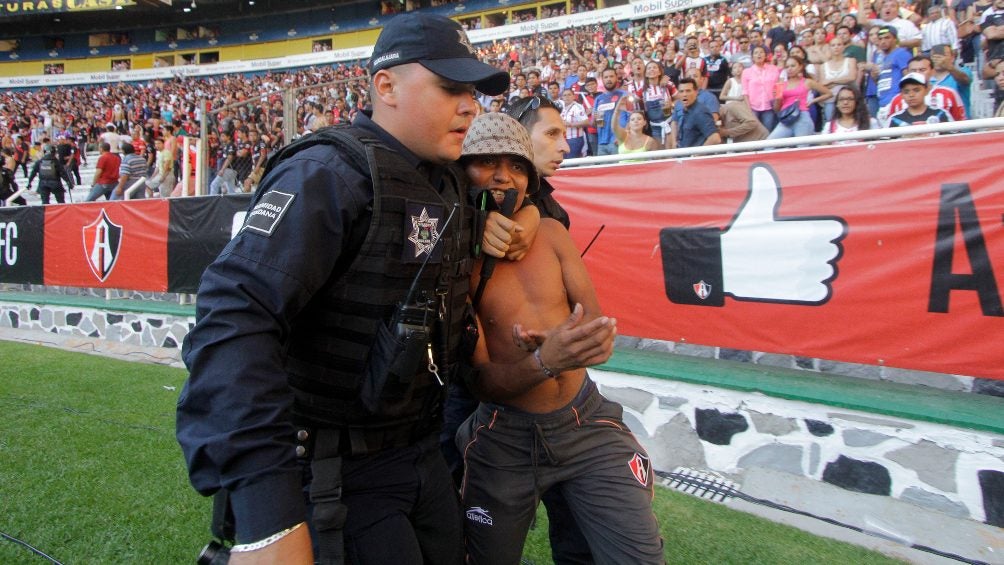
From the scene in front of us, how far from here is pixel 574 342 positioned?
1843 millimetres

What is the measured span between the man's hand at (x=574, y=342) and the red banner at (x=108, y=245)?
7.74 m

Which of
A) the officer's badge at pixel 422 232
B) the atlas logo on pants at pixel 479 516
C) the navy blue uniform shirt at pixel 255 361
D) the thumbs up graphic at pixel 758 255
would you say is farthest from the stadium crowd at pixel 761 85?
the navy blue uniform shirt at pixel 255 361

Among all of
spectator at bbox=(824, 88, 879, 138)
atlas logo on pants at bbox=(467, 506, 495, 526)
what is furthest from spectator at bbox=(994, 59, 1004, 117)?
atlas logo on pants at bbox=(467, 506, 495, 526)

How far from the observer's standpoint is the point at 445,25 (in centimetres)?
171

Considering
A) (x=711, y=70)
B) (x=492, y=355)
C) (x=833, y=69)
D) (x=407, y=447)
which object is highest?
(x=711, y=70)

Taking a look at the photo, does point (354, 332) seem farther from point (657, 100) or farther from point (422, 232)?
point (657, 100)

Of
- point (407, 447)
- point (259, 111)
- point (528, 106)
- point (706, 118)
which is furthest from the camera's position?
point (259, 111)

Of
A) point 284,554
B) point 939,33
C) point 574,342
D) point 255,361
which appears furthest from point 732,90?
point 284,554

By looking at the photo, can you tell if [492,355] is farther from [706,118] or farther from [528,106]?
[706,118]

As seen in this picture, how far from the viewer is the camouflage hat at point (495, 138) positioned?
2178 millimetres

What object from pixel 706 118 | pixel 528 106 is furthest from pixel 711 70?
pixel 528 106

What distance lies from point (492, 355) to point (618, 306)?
2.81m

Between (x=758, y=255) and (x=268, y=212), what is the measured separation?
3.60m

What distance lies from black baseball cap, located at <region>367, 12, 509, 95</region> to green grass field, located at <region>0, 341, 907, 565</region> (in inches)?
96.3
